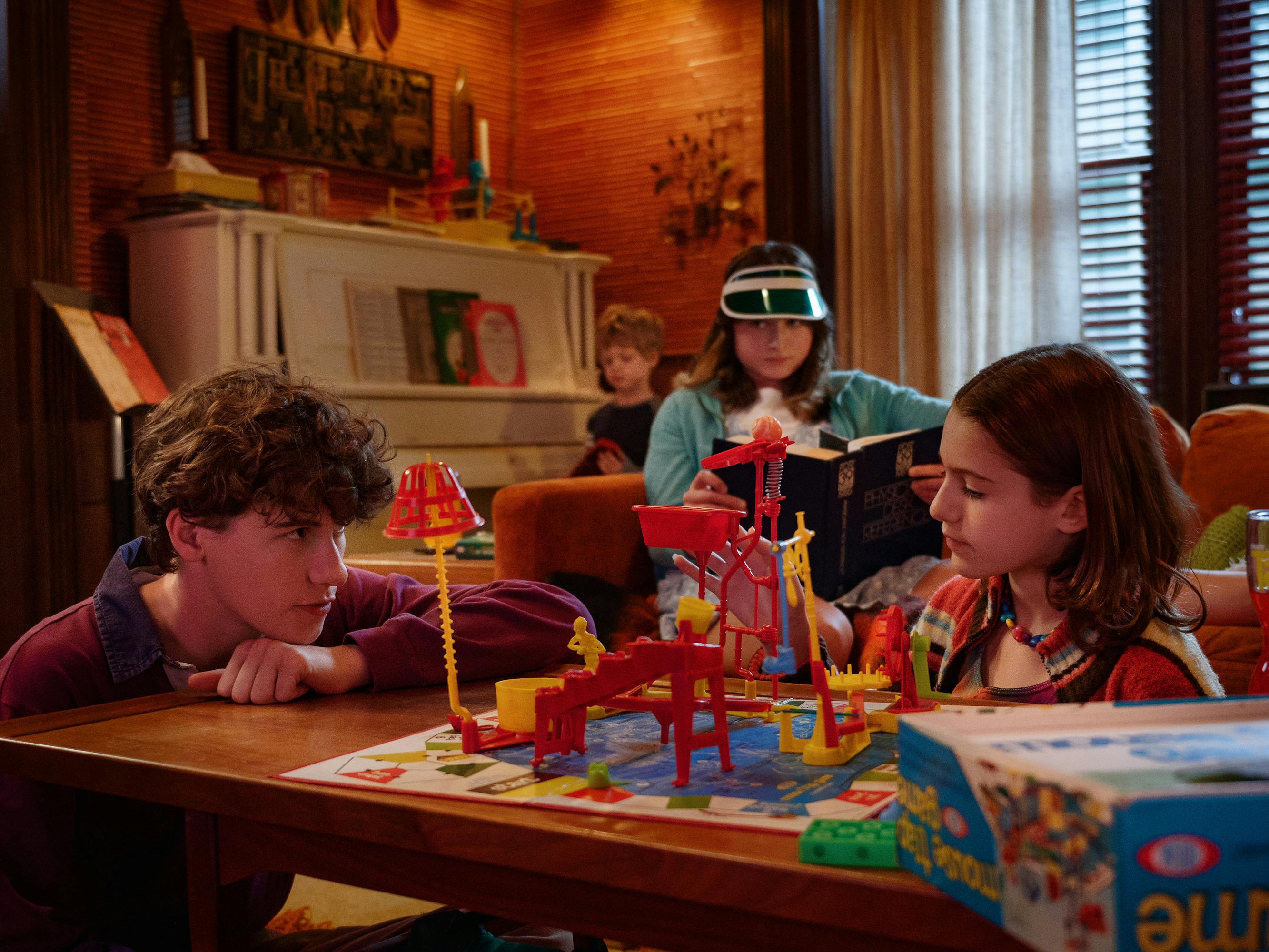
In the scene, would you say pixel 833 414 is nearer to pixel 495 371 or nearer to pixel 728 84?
pixel 495 371

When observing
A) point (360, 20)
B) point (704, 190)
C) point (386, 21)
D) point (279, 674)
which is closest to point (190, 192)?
point (360, 20)

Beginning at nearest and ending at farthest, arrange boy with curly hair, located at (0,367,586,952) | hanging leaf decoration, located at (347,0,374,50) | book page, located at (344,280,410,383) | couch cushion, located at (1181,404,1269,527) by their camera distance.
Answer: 1. boy with curly hair, located at (0,367,586,952)
2. couch cushion, located at (1181,404,1269,527)
3. book page, located at (344,280,410,383)
4. hanging leaf decoration, located at (347,0,374,50)

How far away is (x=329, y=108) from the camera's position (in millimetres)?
4215

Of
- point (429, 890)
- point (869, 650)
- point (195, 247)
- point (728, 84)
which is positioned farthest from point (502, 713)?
point (728, 84)

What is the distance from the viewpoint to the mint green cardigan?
258cm

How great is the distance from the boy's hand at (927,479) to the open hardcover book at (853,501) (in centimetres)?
1

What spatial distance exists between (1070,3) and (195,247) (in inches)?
119

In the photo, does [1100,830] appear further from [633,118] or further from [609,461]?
[633,118]

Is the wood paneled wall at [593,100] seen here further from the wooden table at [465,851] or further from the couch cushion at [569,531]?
the wooden table at [465,851]

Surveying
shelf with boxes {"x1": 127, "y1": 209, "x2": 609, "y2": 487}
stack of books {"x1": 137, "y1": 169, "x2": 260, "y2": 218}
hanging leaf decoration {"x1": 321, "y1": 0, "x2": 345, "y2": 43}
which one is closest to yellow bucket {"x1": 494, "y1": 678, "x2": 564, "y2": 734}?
shelf with boxes {"x1": 127, "y1": 209, "x2": 609, "y2": 487}

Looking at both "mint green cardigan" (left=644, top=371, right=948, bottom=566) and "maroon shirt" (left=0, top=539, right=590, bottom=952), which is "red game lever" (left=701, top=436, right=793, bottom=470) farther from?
"mint green cardigan" (left=644, top=371, right=948, bottom=566)

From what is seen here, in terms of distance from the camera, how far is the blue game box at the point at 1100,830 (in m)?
0.45

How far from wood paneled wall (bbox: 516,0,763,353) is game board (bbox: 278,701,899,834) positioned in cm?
383

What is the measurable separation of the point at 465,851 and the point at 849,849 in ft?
0.79
